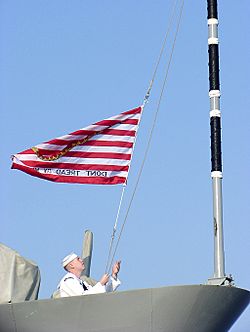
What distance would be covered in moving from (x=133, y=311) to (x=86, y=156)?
12.5ft

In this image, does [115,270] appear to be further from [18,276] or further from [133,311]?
[18,276]

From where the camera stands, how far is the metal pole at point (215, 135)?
1933cm

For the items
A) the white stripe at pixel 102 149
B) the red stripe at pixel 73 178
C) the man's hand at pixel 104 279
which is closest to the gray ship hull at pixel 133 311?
the man's hand at pixel 104 279

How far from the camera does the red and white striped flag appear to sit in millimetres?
20875

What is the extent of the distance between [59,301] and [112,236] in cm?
203

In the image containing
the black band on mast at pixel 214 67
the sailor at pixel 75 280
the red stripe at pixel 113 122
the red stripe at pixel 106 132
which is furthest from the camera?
the red stripe at pixel 113 122

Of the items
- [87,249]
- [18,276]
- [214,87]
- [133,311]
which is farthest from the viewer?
[87,249]

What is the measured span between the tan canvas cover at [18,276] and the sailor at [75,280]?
786 millimetres

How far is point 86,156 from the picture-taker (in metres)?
21.0

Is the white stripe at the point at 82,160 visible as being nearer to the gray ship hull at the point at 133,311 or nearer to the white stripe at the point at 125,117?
the white stripe at the point at 125,117

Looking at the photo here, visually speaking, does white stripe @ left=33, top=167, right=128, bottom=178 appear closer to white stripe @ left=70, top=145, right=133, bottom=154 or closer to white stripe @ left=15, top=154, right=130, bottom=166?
white stripe @ left=15, top=154, right=130, bottom=166

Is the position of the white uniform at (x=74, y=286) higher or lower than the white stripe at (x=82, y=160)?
lower

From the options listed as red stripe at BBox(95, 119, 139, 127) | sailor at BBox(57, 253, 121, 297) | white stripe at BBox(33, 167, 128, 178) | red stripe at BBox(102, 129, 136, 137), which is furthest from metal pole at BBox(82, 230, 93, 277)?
sailor at BBox(57, 253, 121, 297)

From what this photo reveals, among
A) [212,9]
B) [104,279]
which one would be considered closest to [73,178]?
[104,279]
